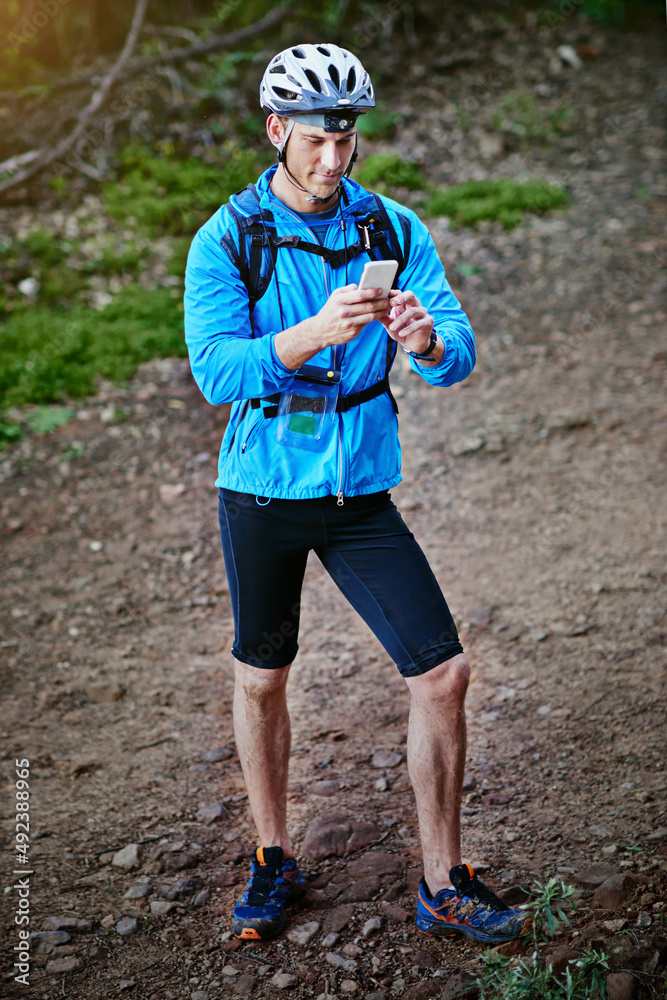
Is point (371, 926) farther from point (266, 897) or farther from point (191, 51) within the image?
point (191, 51)

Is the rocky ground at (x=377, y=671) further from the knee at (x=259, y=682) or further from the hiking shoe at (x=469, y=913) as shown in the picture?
the knee at (x=259, y=682)

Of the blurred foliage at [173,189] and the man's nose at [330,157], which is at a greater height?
the man's nose at [330,157]

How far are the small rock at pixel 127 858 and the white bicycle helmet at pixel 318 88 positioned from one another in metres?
3.03

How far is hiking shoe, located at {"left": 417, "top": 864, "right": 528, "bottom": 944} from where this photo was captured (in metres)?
2.82

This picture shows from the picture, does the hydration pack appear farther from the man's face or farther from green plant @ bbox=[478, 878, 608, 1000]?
green plant @ bbox=[478, 878, 608, 1000]

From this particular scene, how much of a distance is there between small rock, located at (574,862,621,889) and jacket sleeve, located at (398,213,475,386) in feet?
6.33

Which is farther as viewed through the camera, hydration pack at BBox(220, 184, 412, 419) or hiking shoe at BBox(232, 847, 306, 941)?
hiking shoe at BBox(232, 847, 306, 941)

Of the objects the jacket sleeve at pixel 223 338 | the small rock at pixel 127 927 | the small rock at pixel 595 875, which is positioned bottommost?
the small rock at pixel 127 927

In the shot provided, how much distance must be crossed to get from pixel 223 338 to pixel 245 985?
2.25m

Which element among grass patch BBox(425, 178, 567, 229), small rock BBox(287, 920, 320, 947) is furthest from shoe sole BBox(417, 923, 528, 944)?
grass patch BBox(425, 178, 567, 229)

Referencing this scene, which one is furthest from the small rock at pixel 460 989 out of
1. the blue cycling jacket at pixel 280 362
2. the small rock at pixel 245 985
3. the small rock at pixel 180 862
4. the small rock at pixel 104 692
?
the small rock at pixel 104 692

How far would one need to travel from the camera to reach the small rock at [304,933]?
123 inches

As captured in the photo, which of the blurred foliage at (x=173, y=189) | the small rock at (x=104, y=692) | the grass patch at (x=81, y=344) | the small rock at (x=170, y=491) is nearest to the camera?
the small rock at (x=104, y=692)

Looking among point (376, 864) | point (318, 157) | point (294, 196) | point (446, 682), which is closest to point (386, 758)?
point (376, 864)
